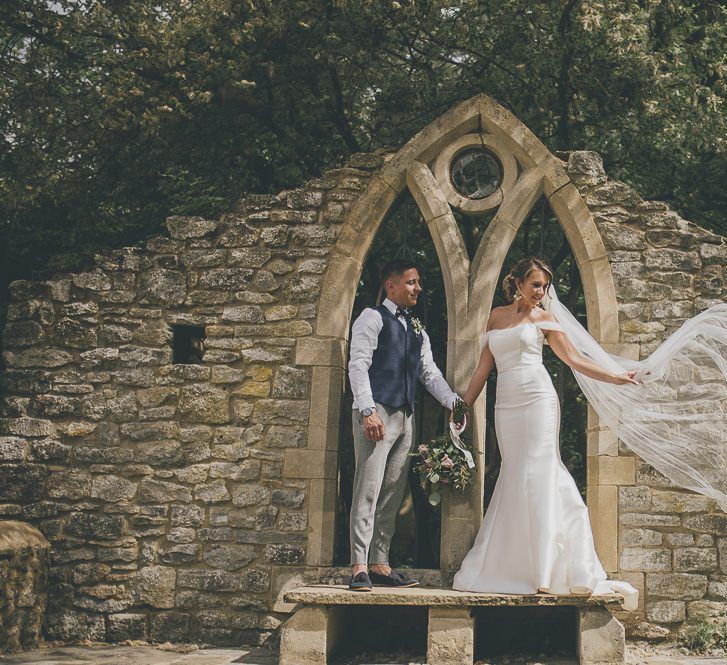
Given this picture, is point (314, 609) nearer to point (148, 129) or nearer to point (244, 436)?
point (244, 436)

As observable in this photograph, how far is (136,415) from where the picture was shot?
6.27m

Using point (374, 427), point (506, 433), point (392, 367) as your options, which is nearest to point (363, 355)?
point (392, 367)

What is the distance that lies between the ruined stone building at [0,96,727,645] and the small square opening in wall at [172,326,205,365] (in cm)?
1

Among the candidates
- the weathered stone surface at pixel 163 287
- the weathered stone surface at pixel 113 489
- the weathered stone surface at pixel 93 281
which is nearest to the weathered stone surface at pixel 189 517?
the weathered stone surface at pixel 113 489

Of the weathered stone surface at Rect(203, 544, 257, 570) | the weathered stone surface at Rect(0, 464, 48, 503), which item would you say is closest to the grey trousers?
the weathered stone surface at Rect(203, 544, 257, 570)

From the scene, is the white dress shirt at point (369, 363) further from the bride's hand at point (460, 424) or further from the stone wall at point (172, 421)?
the stone wall at point (172, 421)

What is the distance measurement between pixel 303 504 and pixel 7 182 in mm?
4345

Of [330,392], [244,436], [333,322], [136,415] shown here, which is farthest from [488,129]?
[136,415]

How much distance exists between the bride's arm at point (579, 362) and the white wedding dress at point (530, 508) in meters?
0.08

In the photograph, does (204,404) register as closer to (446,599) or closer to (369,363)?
(369,363)

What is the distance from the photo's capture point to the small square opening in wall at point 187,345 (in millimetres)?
6422

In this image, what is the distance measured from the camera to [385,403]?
5.71 meters

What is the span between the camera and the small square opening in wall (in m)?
6.42

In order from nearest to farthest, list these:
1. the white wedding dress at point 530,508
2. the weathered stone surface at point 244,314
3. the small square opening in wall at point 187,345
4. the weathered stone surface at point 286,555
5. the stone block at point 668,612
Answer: the white wedding dress at point 530,508 → the stone block at point 668,612 → the weathered stone surface at point 286,555 → the weathered stone surface at point 244,314 → the small square opening in wall at point 187,345
